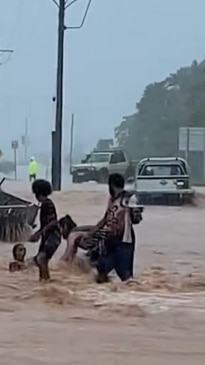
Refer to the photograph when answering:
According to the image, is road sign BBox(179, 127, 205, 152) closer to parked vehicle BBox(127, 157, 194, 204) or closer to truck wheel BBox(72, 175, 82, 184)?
truck wheel BBox(72, 175, 82, 184)

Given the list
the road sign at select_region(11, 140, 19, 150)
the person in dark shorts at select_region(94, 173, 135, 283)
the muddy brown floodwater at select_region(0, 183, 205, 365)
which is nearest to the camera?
the muddy brown floodwater at select_region(0, 183, 205, 365)

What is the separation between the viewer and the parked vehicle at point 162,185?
34906 millimetres

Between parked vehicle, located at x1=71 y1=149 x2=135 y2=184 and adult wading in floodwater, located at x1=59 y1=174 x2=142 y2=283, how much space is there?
116 ft

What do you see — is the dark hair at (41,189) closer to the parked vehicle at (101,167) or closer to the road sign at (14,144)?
the parked vehicle at (101,167)

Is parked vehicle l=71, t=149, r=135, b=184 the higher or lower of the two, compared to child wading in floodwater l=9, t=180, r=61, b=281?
lower

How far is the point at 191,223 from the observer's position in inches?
1095

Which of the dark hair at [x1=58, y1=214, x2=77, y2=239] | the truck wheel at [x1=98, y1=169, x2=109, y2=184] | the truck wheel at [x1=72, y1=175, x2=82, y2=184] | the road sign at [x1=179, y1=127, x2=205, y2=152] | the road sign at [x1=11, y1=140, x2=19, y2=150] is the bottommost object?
the truck wheel at [x1=72, y1=175, x2=82, y2=184]

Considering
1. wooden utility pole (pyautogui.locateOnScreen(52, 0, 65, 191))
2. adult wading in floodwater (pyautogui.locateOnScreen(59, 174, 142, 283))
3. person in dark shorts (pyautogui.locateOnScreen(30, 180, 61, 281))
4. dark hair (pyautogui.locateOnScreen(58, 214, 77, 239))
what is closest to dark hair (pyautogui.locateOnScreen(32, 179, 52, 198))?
person in dark shorts (pyautogui.locateOnScreen(30, 180, 61, 281))

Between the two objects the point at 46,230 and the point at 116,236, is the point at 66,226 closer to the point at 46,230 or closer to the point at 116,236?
the point at 46,230

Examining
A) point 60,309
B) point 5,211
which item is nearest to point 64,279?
point 60,309

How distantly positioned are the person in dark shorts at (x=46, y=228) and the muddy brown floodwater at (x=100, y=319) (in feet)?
0.62

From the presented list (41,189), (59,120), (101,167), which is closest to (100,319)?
(41,189)

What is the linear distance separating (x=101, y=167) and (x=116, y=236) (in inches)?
1544

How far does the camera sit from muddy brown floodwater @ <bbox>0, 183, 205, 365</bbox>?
898cm
